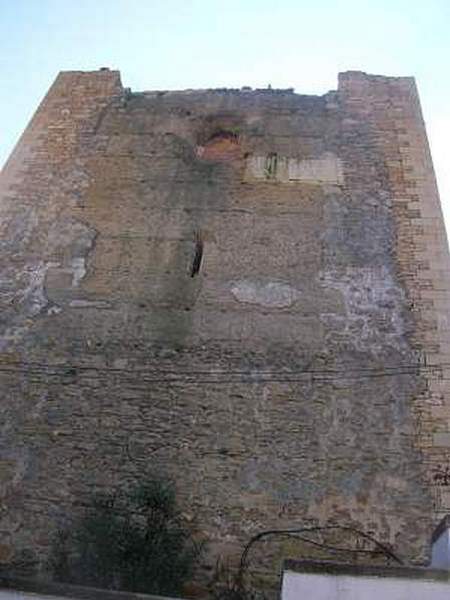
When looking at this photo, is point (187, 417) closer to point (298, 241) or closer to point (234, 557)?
point (234, 557)

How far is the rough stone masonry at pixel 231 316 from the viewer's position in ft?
23.4

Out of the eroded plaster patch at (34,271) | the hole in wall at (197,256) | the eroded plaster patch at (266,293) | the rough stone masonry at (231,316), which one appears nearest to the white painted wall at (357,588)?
the rough stone masonry at (231,316)

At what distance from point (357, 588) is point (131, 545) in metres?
2.67

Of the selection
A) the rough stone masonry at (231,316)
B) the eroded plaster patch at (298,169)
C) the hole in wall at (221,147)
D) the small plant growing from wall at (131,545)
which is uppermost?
the hole in wall at (221,147)

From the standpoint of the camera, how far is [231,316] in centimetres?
842

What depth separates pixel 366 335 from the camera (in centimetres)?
815

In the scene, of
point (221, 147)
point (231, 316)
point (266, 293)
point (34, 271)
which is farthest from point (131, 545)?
point (221, 147)

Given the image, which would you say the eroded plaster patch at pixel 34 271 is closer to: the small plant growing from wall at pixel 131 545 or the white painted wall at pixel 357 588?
the small plant growing from wall at pixel 131 545

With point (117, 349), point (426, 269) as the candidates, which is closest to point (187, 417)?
point (117, 349)

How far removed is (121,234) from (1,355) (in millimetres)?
2246

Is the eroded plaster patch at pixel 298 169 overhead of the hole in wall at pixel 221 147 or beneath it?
beneath

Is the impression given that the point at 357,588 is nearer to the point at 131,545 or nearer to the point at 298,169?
the point at 131,545

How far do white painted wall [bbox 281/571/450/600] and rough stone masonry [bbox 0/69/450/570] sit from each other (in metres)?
1.93

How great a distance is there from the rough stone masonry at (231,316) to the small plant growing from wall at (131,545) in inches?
7.5
